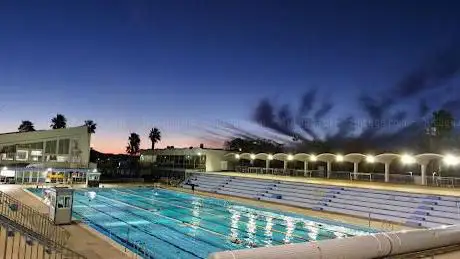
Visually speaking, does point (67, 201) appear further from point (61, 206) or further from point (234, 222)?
point (234, 222)

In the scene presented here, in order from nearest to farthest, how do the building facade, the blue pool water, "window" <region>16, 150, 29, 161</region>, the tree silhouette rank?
the blue pool water → the building facade → "window" <region>16, 150, 29, 161</region> → the tree silhouette

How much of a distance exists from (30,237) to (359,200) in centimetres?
1753

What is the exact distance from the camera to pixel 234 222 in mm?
17719

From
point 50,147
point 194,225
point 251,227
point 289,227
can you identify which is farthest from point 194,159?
point 289,227

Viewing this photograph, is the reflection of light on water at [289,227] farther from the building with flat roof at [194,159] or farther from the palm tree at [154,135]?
the palm tree at [154,135]

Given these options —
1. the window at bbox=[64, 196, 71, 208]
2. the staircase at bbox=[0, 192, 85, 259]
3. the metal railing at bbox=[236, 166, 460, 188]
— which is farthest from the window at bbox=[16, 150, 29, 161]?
the window at bbox=[64, 196, 71, 208]

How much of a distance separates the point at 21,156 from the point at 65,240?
28.3 meters

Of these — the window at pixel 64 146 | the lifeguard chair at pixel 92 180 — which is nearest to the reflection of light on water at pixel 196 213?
the lifeguard chair at pixel 92 180

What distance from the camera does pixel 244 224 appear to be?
56.4 ft

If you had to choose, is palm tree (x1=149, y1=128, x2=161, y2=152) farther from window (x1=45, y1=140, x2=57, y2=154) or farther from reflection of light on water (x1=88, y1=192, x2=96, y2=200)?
reflection of light on water (x1=88, y1=192, x2=96, y2=200)

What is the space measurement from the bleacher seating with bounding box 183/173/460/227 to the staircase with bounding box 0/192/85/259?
13981 mm

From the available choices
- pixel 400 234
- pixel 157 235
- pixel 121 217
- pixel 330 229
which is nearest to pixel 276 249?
pixel 400 234

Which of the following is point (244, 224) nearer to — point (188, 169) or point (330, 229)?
point (330, 229)

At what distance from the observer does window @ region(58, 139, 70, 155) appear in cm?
3722
